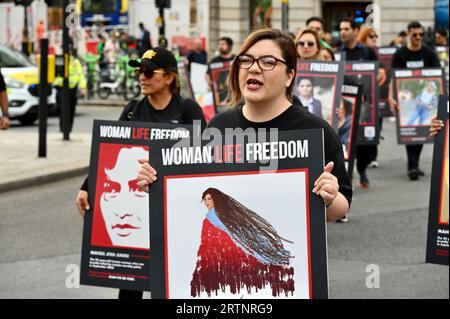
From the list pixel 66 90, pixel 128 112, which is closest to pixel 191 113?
pixel 128 112

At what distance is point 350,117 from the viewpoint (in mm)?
11977

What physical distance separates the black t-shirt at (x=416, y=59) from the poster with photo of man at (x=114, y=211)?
9.14 meters

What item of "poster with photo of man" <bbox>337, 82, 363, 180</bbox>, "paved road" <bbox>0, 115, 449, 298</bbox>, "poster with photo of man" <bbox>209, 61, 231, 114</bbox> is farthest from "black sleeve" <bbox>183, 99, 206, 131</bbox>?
"poster with photo of man" <bbox>209, 61, 231, 114</bbox>

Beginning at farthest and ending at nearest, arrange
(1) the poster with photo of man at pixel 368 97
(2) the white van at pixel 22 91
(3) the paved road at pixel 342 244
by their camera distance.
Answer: (2) the white van at pixel 22 91
(1) the poster with photo of man at pixel 368 97
(3) the paved road at pixel 342 244

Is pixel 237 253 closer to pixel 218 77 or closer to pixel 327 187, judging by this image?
pixel 327 187

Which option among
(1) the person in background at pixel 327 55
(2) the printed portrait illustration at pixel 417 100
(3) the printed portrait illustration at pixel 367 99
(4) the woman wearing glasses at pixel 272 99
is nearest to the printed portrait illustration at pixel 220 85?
(2) the printed portrait illustration at pixel 417 100

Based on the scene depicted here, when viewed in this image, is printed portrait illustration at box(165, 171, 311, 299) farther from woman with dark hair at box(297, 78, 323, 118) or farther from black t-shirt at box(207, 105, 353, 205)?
woman with dark hair at box(297, 78, 323, 118)

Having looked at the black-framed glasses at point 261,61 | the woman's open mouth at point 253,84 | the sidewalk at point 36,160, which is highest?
the black-framed glasses at point 261,61

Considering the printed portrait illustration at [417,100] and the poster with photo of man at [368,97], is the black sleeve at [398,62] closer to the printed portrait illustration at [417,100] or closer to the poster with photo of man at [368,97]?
the printed portrait illustration at [417,100]

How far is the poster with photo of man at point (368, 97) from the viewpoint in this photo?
13477 mm

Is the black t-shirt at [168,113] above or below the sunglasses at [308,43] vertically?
below

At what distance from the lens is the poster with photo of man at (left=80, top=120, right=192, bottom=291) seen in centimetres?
684

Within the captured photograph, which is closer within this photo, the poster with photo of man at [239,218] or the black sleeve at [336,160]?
the poster with photo of man at [239,218]
